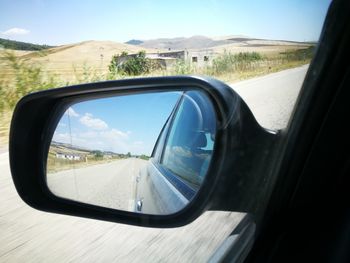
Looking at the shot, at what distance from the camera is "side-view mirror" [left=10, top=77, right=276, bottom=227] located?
5.52 ft

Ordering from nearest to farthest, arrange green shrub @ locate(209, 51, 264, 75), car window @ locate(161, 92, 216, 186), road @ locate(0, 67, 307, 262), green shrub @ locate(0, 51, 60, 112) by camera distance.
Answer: car window @ locate(161, 92, 216, 186)
road @ locate(0, 67, 307, 262)
green shrub @ locate(209, 51, 264, 75)
green shrub @ locate(0, 51, 60, 112)

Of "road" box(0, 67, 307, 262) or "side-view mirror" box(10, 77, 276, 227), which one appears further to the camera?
"road" box(0, 67, 307, 262)

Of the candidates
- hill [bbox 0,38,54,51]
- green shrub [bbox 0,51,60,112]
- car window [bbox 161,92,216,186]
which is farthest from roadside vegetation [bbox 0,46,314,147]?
car window [bbox 161,92,216,186]

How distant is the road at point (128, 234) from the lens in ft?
7.42

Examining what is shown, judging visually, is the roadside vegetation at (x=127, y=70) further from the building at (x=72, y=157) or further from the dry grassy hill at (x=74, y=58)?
the building at (x=72, y=157)

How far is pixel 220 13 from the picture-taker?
9.38ft

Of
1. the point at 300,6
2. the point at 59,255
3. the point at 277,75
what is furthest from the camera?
the point at 59,255

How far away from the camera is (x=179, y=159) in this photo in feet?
7.11

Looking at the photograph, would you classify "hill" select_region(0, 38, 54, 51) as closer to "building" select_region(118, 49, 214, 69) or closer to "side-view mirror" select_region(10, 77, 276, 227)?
"building" select_region(118, 49, 214, 69)

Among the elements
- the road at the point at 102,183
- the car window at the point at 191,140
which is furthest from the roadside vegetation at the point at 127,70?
the road at the point at 102,183

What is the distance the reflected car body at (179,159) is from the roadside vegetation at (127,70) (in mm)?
507

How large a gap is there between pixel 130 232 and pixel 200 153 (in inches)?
72.4

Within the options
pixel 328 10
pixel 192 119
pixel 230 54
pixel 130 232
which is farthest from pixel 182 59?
pixel 328 10

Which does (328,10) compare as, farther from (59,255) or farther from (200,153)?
(59,255)
